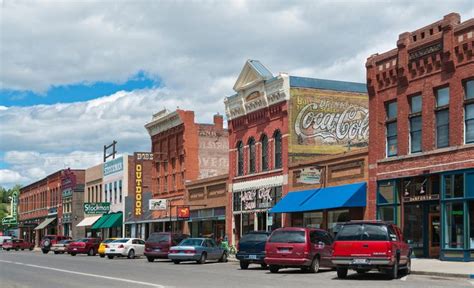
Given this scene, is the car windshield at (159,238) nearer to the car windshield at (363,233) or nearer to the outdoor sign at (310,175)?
the outdoor sign at (310,175)

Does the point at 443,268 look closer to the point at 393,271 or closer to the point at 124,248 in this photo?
the point at 393,271

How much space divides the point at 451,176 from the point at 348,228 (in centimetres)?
960

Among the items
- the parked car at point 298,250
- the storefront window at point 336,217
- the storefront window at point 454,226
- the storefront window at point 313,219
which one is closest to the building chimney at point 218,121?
the storefront window at point 313,219

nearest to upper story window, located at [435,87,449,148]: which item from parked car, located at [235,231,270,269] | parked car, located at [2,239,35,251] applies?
parked car, located at [235,231,270,269]

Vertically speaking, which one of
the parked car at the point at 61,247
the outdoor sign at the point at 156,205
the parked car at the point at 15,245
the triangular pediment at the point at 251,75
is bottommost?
the parked car at the point at 15,245

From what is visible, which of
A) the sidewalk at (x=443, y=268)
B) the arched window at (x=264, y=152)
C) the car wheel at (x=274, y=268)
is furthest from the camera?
the arched window at (x=264, y=152)

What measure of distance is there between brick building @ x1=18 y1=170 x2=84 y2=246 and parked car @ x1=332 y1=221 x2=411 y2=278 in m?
65.1

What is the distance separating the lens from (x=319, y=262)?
25.9 metres

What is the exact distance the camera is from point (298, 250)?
25.1 m

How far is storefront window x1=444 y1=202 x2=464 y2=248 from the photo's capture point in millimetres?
30016

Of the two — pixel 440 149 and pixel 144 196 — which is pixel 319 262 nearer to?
pixel 440 149

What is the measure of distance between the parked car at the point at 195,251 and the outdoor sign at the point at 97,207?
3555cm

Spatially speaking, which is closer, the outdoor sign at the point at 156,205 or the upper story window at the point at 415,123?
the upper story window at the point at 415,123

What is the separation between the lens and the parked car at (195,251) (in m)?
34.8
